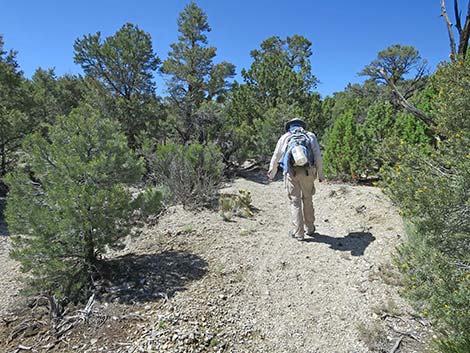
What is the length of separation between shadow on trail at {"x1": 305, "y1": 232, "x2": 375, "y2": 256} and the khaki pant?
311 millimetres

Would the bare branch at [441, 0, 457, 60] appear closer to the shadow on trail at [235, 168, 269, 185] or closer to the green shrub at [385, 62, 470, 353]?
the green shrub at [385, 62, 470, 353]

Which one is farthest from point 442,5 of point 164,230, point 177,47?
point 177,47

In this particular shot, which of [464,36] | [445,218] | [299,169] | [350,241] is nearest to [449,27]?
[464,36]

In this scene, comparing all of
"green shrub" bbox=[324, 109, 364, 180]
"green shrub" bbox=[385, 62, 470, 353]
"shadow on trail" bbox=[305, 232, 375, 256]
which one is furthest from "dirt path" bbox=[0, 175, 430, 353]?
"green shrub" bbox=[324, 109, 364, 180]

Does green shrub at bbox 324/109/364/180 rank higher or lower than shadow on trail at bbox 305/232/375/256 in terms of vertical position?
higher

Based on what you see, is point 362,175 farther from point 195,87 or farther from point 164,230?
point 195,87

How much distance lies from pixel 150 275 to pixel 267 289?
142 cm

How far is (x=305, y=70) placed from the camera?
430 inches

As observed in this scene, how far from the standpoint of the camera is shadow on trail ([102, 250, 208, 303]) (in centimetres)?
314

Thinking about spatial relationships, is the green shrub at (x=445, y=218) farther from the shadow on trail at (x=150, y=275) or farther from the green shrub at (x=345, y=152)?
the green shrub at (x=345, y=152)

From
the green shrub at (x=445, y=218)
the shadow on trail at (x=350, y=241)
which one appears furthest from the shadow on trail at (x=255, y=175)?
the green shrub at (x=445, y=218)

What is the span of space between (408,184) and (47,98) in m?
14.6

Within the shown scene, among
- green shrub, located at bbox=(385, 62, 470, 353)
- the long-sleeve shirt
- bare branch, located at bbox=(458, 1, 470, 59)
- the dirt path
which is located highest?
bare branch, located at bbox=(458, 1, 470, 59)

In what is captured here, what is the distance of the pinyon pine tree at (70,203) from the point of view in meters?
2.92
